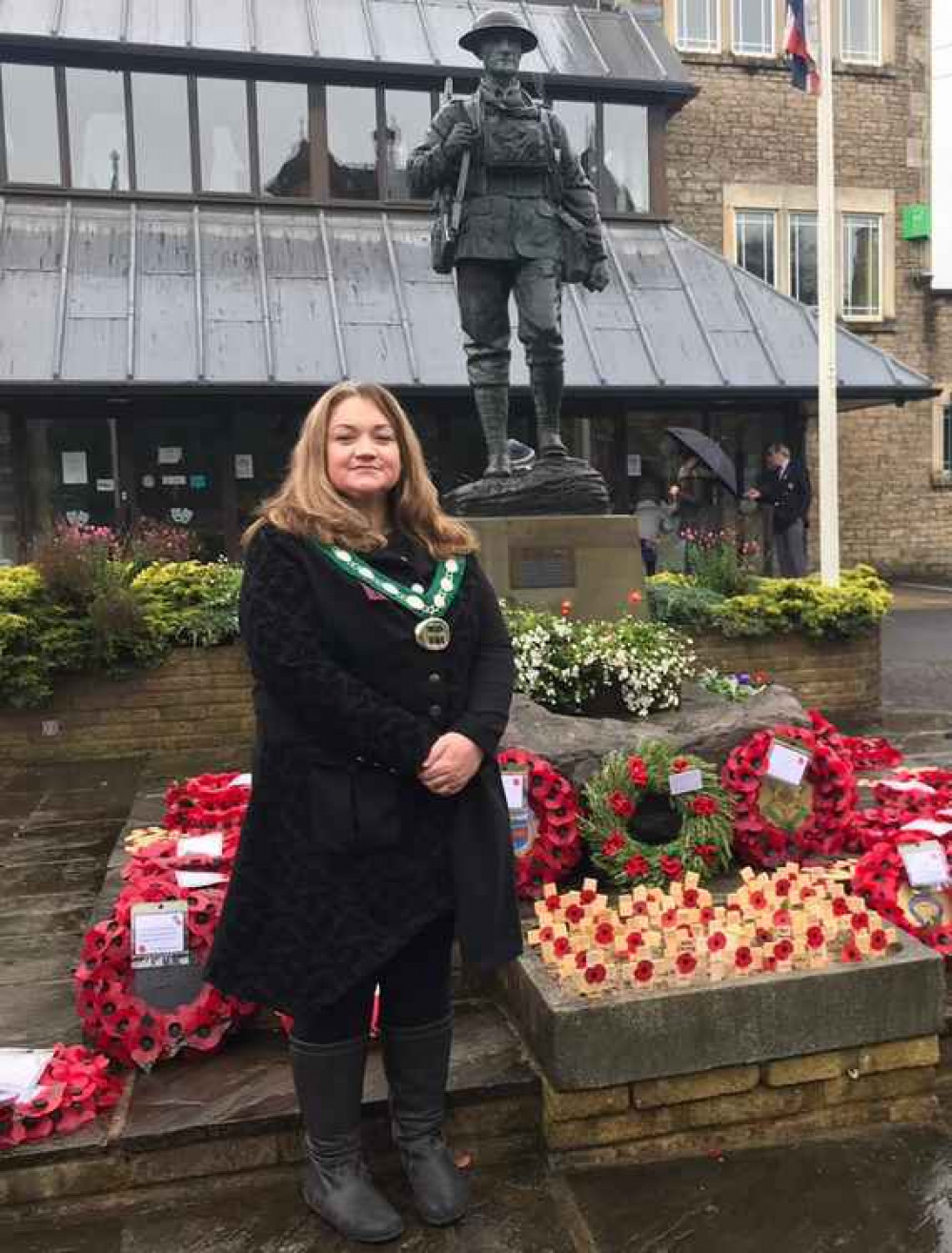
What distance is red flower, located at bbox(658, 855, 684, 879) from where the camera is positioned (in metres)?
3.83

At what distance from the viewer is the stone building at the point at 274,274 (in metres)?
13.2

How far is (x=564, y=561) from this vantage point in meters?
6.77

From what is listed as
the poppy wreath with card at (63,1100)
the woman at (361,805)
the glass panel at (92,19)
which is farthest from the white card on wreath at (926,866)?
the glass panel at (92,19)

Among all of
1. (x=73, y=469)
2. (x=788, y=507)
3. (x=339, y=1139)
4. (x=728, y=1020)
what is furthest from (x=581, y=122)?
(x=339, y=1139)

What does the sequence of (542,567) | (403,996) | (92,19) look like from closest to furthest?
(403,996) → (542,567) → (92,19)

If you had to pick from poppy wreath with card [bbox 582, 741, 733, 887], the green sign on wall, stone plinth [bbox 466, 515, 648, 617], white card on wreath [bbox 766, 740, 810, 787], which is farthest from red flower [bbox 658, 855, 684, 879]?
the green sign on wall

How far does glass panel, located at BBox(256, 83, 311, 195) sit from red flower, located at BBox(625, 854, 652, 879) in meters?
13.3

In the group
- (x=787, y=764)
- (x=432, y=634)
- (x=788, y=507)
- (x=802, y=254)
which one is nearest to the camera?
(x=432, y=634)

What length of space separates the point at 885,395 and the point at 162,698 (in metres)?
10.9

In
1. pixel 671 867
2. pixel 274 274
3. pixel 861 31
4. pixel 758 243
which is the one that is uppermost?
pixel 861 31

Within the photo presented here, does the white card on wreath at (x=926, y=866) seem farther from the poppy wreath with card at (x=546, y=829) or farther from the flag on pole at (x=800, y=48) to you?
the flag on pole at (x=800, y=48)

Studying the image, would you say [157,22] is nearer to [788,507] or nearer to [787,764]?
[788,507]

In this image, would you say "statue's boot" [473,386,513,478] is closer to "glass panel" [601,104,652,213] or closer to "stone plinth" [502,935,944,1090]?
"stone plinth" [502,935,944,1090]

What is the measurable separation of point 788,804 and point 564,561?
9.49ft
